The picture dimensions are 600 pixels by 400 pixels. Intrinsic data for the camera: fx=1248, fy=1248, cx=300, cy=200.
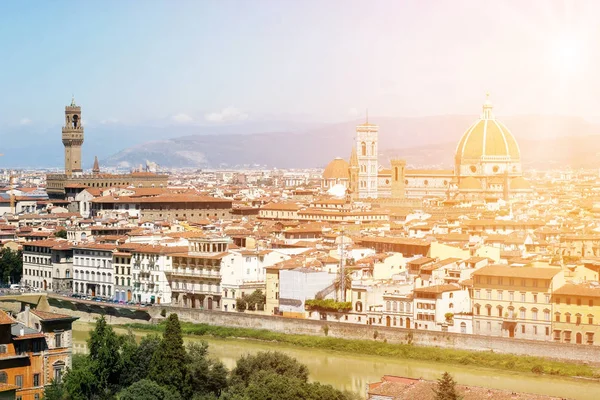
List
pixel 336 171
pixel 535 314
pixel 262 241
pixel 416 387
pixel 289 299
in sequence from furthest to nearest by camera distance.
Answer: pixel 336 171, pixel 262 241, pixel 289 299, pixel 535 314, pixel 416 387

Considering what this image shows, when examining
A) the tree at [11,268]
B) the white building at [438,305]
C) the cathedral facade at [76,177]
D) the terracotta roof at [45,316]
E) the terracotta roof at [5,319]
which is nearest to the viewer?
the terracotta roof at [5,319]

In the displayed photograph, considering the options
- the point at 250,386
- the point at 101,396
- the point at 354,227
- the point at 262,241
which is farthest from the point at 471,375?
the point at 354,227

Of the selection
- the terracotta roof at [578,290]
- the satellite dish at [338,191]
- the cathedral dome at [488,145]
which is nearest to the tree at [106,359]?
the terracotta roof at [578,290]

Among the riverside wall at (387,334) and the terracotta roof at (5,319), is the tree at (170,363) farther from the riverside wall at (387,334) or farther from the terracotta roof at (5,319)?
the riverside wall at (387,334)

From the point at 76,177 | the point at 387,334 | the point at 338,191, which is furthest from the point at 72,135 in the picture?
the point at 387,334

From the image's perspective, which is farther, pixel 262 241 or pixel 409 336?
pixel 262 241

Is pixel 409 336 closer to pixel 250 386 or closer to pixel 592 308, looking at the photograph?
pixel 592 308
